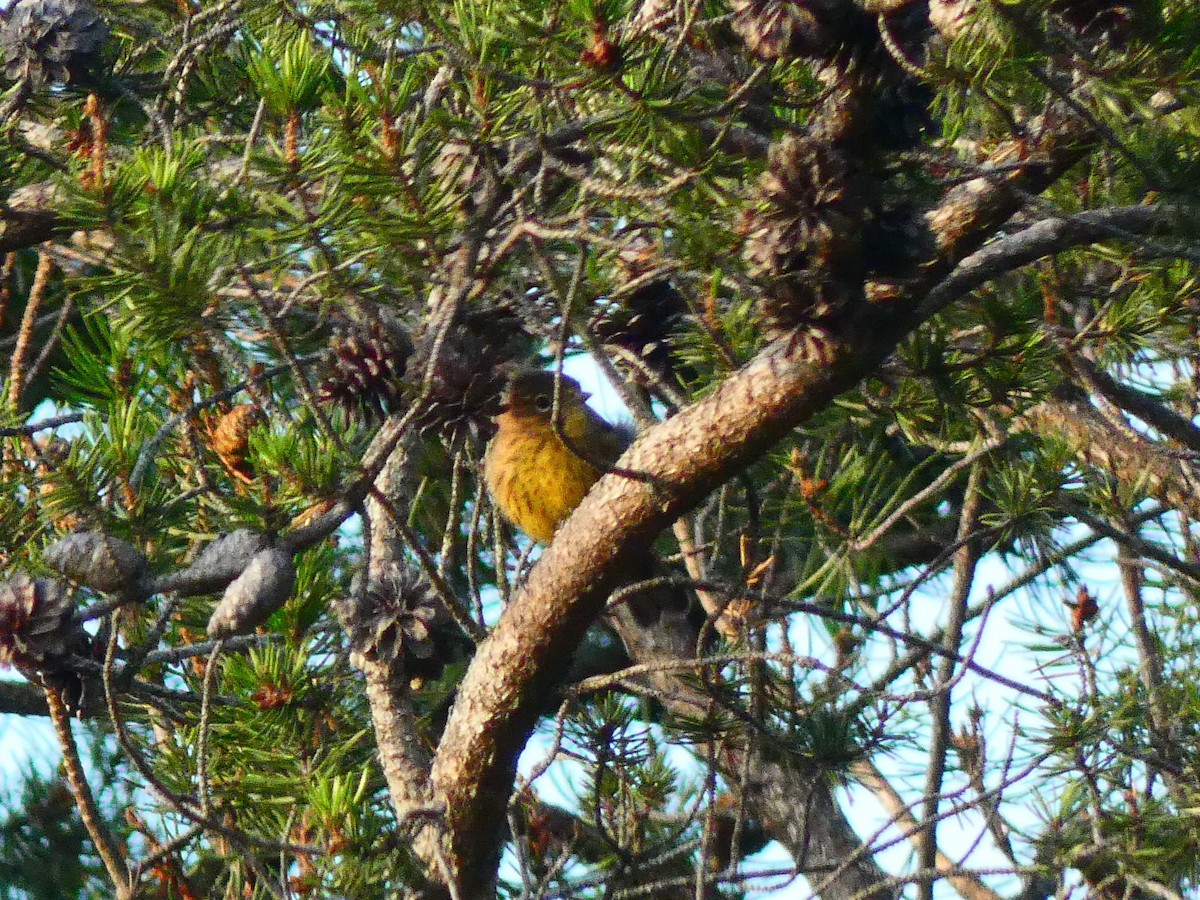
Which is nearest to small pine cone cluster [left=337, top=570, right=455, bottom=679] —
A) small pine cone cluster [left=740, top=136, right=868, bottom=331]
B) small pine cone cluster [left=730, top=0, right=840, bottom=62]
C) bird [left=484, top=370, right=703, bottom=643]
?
small pine cone cluster [left=740, top=136, right=868, bottom=331]

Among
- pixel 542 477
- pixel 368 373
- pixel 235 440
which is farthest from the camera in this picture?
pixel 542 477

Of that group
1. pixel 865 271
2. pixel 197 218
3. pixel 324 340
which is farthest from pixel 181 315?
pixel 324 340

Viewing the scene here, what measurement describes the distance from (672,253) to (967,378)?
0.75 meters

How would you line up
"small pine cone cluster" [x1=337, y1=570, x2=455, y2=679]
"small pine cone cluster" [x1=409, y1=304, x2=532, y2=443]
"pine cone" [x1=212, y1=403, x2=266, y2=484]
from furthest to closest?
"small pine cone cluster" [x1=337, y1=570, x2=455, y2=679] → "pine cone" [x1=212, y1=403, x2=266, y2=484] → "small pine cone cluster" [x1=409, y1=304, x2=532, y2=443]

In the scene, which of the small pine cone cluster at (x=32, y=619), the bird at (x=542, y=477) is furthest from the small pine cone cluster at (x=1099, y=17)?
the bird at (x=542, y=477)

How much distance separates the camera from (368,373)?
1677 millimetres

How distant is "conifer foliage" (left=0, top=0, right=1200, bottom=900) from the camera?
5.11 feet

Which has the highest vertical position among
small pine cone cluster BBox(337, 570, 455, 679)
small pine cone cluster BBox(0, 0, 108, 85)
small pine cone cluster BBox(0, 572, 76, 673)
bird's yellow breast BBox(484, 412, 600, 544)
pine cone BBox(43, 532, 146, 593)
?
bird's yellow breast BBox(484, 412, 600, 544)

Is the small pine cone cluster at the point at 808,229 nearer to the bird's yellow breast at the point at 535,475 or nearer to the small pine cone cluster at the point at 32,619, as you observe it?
the small pine cone cluster at the point at 32,619

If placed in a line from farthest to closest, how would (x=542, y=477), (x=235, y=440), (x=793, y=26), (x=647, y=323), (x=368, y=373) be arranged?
(x=542, y=477) < (x=647, y=323) < (x=235, y=440) < (x=368, y=373) < (x=793, y=26)

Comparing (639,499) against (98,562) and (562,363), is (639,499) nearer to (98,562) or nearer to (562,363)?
(562,363)

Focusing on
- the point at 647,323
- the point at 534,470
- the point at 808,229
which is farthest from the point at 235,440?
the point at 534,470

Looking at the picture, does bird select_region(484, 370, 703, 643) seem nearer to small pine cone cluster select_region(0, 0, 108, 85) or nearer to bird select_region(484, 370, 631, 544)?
bird select_region(484, 370, 631, 544)

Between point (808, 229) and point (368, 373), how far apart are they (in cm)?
55
